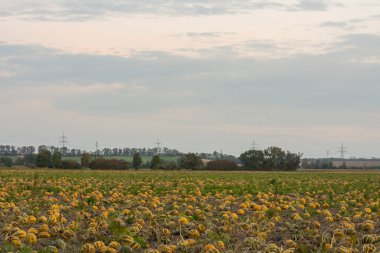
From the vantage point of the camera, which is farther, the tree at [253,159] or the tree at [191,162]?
the tree at [253,159]

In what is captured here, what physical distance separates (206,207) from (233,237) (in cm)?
541

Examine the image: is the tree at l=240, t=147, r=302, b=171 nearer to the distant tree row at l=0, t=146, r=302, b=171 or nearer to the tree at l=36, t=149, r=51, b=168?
the distant tree row at l=0, t=146, r=302, b=171

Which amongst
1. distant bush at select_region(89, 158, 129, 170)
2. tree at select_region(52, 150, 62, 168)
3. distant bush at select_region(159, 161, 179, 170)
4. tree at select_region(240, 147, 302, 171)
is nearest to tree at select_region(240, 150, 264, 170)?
tree at select_region(240, 147, 302, 171)

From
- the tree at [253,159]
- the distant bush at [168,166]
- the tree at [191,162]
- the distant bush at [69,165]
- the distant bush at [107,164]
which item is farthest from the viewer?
the tree at [253,159]

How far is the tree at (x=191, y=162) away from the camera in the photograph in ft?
326

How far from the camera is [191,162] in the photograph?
10044 centimetres

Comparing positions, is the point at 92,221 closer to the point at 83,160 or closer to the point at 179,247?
the point at 179,247

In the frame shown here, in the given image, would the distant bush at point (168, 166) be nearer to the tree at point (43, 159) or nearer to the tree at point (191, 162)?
the tree at point (191, 162)

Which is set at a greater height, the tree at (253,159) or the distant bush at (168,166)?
the tree at (253,159)

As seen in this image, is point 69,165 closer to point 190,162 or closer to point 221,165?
point 190,162

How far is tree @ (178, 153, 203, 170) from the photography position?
99.5m

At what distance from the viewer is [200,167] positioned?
4018 inches

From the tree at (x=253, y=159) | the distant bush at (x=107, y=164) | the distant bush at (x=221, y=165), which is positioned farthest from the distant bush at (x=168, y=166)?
the tree at (x=253, y=159)

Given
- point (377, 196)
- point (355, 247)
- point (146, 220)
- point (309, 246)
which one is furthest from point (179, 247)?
point (377, 196)
